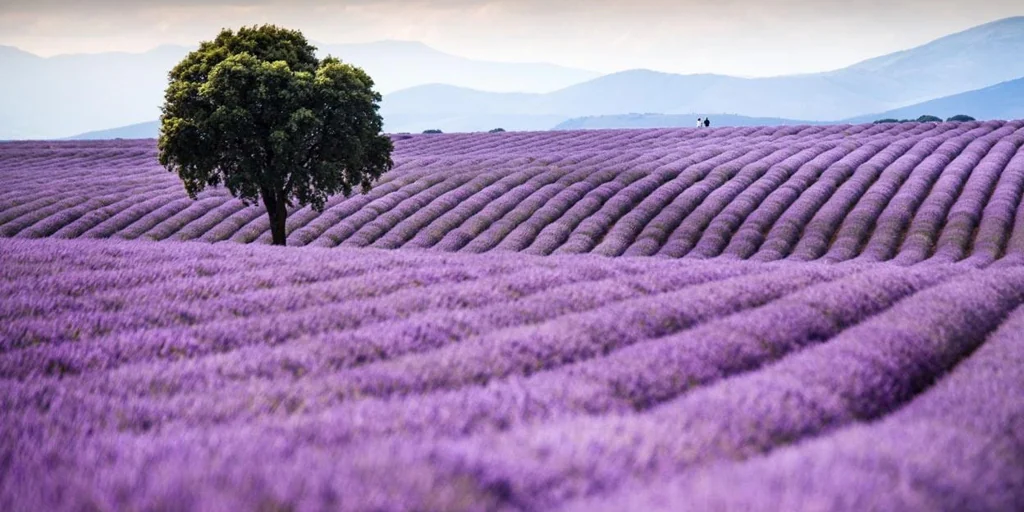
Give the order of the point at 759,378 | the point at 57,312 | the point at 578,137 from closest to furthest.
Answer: the point at 759,378 → the point at 57,312 → the point at 578,137

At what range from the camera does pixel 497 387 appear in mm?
4410

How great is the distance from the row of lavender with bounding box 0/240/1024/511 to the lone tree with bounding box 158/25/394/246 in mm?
15622

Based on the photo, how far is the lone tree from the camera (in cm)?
2384

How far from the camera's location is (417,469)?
9.43 feet

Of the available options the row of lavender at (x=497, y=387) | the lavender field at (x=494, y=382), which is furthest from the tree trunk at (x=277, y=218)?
the row of lavender at (x=497, y=387)

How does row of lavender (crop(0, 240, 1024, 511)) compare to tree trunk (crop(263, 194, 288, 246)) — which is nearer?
row of lavender (crop(0, 240, 1024, 511))

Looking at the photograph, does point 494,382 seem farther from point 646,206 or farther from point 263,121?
point 646,206

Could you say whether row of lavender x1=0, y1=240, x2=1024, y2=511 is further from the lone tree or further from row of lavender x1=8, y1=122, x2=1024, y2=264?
row of lavender x1=8, y1=122, x2=1024, y2=264

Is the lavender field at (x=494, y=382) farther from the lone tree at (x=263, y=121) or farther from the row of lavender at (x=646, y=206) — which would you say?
the row of lavender at (x=646, y=206)

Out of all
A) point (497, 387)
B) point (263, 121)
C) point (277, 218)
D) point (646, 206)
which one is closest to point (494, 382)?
point (497, 387)

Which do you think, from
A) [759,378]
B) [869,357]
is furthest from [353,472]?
[869,357]

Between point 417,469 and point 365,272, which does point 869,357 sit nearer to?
point 417,469

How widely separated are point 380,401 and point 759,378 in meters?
2.11

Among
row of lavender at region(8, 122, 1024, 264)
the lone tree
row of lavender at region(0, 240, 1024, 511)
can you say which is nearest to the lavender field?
row of lavender at region(0, 240, 1024, 511)
